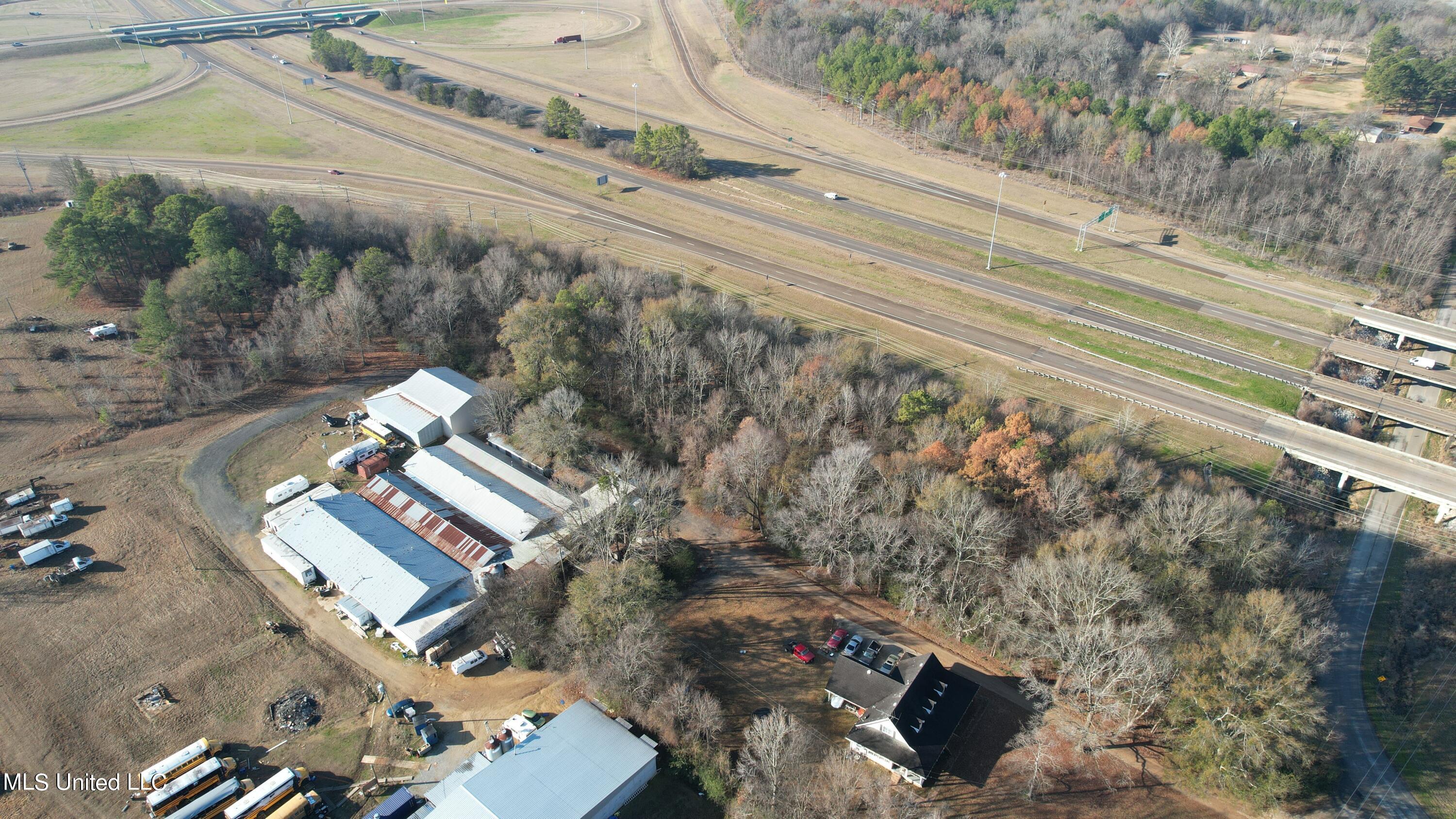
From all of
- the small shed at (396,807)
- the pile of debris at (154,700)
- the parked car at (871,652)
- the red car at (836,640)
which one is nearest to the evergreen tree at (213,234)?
the pile of debris at (154,700)

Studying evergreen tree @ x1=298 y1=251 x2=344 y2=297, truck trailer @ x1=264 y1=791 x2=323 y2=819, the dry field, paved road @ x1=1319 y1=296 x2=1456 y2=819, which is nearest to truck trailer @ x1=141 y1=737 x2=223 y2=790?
truck trailer @ x1=264 y1=791 x2=323 y2=819

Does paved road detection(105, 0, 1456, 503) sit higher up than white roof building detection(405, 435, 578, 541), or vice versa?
paved road detection(105, 0, 1456, 503)

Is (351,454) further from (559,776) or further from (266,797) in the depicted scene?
(559,776)

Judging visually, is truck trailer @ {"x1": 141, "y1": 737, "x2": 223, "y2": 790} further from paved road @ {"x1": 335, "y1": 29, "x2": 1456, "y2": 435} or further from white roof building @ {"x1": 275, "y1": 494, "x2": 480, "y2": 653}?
paved road @ {"x1": 335, "y1": 29, "x2": 1456, "y2": 435}

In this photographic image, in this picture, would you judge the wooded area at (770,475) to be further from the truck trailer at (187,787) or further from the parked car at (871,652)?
the truck trailer at (187,787)

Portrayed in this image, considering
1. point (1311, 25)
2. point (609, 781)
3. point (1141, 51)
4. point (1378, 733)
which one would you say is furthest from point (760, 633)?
point (1311, 25)

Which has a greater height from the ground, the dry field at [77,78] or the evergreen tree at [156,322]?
the dry field at [77,78]

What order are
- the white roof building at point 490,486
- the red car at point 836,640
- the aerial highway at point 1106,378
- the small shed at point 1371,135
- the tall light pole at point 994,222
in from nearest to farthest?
the red car at point 836,640, the white roof building at point 490,486, the aerial highway at point 1106,378, the tall light pole at point 994,222, the small shed at point 1371,135
